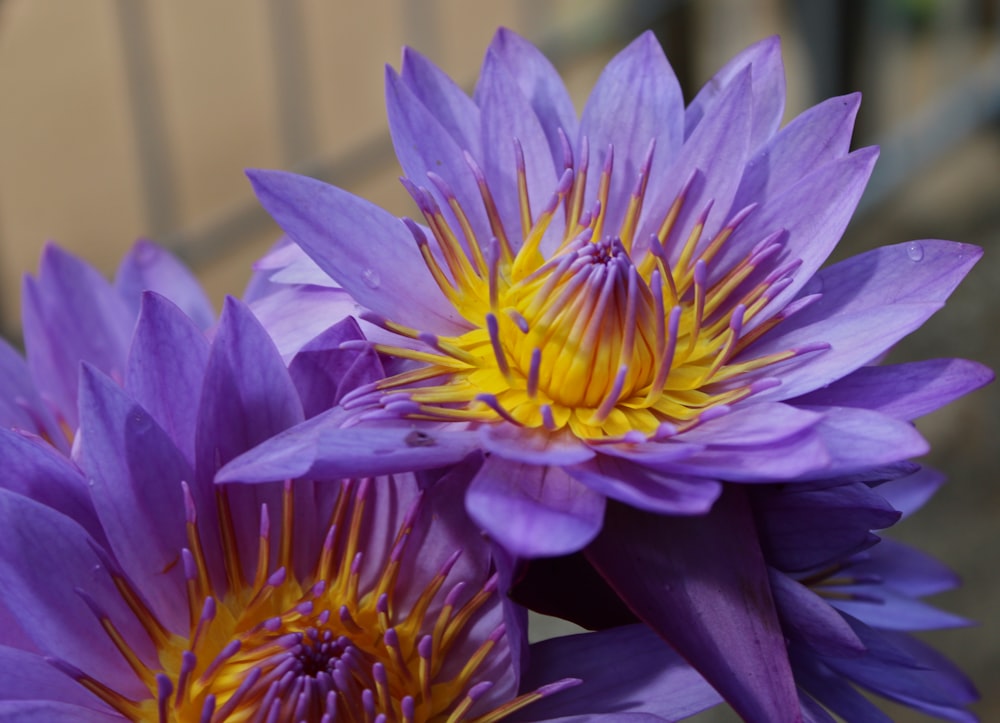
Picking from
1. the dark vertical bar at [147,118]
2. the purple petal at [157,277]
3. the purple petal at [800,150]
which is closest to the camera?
the purple petal at [800,150]

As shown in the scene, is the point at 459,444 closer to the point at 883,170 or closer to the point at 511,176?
the point at 511,176

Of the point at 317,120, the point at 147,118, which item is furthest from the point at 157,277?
the point at 317,120

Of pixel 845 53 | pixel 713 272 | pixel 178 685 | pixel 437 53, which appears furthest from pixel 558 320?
pixel 845 53

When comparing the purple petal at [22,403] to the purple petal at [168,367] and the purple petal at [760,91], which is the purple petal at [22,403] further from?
the purple petal at [760,91]

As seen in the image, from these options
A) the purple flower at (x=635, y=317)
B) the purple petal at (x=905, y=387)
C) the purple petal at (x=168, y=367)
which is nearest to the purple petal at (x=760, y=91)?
the purple flower at (x=635, y=317)

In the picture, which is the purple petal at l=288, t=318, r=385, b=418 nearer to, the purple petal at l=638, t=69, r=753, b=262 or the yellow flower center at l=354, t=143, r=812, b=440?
the yellow flower center at l=354, t=143, r=812, b=440
